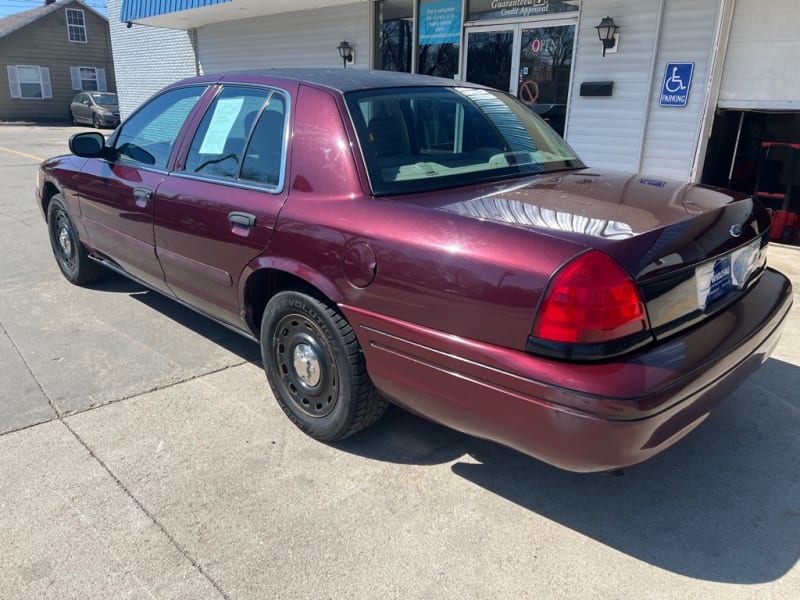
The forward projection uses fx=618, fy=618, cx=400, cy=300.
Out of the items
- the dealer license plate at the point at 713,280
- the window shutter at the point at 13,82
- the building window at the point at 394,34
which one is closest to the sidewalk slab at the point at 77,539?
the dealer license plate at the point at 713,280

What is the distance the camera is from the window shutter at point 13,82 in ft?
99.5

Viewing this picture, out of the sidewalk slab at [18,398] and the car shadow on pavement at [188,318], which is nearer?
the sidewalk slab at [18,398]

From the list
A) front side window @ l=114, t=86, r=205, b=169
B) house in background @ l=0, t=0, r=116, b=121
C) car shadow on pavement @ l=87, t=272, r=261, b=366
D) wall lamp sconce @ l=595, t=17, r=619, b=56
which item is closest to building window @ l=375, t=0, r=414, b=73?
wall lamp sconce @ l=595, t=17, r=619, b=56

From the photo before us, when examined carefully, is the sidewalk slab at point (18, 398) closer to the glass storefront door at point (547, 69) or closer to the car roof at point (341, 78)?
the car roof at point (341, 78)

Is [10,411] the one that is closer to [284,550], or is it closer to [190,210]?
[190,210]

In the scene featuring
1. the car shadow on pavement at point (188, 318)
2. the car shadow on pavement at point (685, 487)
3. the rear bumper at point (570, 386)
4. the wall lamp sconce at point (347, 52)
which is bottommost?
the car shadow on pavement at point (188, 318)

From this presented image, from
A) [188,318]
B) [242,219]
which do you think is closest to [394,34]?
[188,318]

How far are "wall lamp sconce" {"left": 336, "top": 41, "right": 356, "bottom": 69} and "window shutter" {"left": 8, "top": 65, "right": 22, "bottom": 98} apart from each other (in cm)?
2680

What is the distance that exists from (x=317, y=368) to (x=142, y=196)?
174 cm

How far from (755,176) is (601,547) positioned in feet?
22.6

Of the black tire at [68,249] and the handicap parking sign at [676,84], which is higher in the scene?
the handicap parking sign at [676,84]

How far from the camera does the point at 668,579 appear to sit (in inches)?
86.7

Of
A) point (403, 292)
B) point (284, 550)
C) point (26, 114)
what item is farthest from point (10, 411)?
point (26, 114)

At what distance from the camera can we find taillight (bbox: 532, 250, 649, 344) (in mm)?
2000
